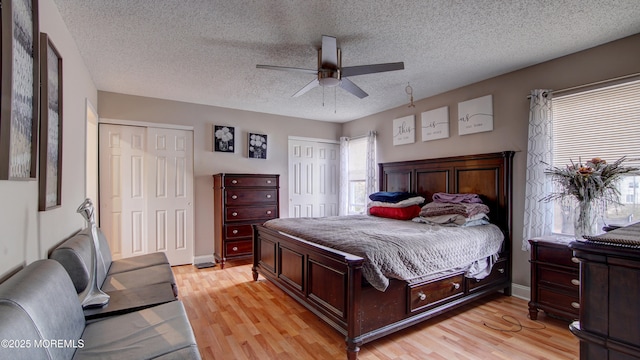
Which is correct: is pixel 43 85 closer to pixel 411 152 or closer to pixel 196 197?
pixel 196 197

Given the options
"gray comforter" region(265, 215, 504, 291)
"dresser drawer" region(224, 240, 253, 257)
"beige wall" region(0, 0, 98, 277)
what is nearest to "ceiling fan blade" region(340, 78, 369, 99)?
"gray comforter" region(265, 215, 504, 291)

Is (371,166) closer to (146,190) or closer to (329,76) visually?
(329,76)

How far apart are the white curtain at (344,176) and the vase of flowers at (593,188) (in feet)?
11.6

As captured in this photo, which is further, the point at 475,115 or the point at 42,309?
the point at 475,115

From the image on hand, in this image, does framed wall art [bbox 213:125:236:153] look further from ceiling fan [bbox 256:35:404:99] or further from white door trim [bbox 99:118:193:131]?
ceiling fan [bbox 256:35:404:99]

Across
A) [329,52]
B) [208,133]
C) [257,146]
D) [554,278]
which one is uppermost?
[329,52]

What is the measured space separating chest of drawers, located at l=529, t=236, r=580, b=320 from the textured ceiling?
1774mm

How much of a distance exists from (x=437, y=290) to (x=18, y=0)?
10.4ft

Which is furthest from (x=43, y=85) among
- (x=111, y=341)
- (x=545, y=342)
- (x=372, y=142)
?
(x=372, y=142)

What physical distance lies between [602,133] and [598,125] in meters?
0.08

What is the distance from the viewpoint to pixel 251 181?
453 cm

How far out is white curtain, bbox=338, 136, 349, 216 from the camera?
5742mm

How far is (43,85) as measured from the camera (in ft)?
5.64

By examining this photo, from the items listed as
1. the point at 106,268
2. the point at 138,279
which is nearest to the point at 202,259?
the point at 106,268
